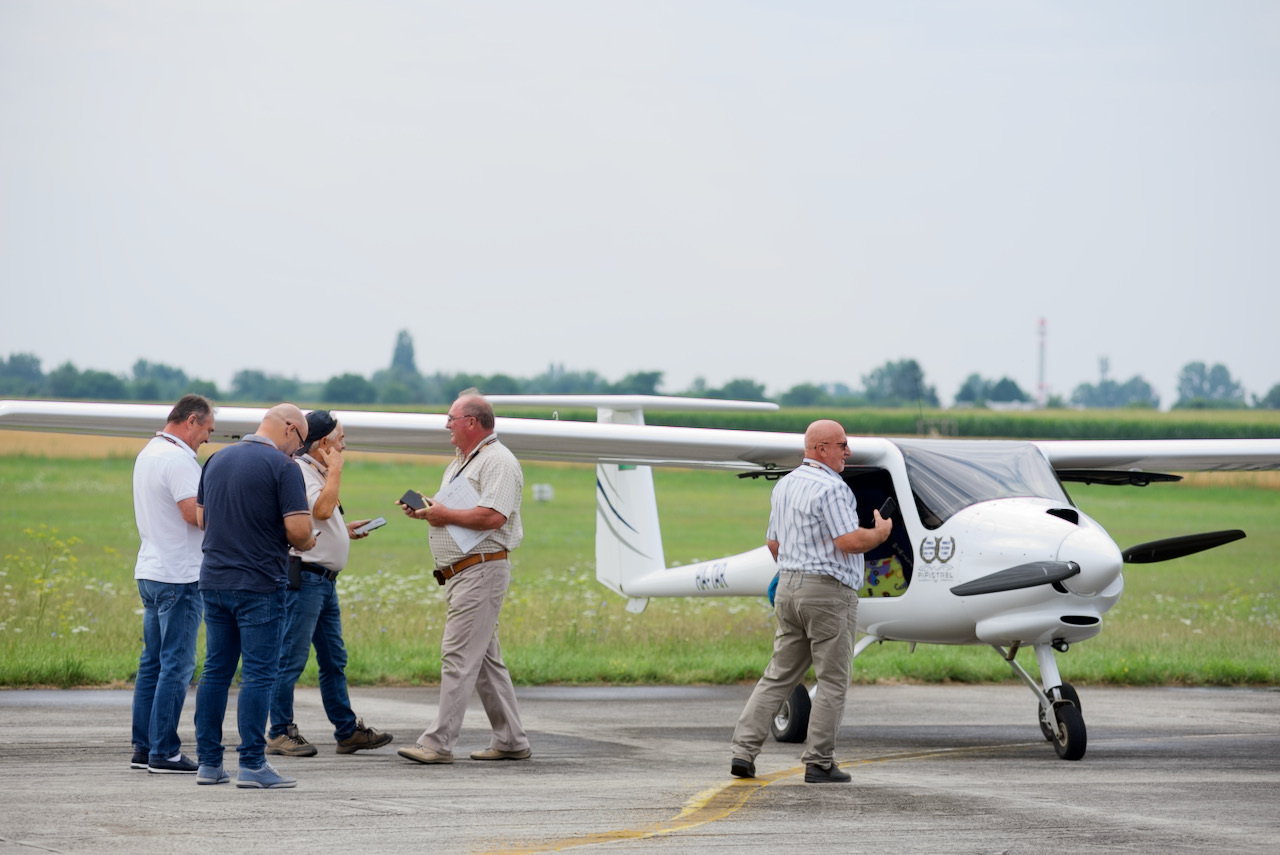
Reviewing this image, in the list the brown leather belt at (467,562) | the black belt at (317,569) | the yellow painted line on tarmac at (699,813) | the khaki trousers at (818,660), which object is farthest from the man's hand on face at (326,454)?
the yellow painted line on tarmac at (699,813)

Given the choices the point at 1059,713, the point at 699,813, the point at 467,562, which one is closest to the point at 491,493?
the point at 467,562

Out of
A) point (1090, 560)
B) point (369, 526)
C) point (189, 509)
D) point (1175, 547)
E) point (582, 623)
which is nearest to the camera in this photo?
point (189, 509)

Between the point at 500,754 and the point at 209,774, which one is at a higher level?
the point at 209,774

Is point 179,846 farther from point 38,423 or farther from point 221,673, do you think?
point 38,423

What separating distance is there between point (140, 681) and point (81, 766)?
→ 503 mm

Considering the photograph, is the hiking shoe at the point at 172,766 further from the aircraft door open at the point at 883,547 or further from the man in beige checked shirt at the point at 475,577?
the aircraft door open at the point at 883,547

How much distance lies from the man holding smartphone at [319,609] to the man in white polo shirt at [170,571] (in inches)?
22.7

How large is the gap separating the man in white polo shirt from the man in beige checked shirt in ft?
3.77

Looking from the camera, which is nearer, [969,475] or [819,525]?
[819,525]

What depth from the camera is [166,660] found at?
21.7 feet

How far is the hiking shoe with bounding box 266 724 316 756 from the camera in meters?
7.18

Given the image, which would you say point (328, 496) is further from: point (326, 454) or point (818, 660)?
point (818, 660)

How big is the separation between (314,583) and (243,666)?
108 cm

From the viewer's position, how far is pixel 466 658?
6988mm
